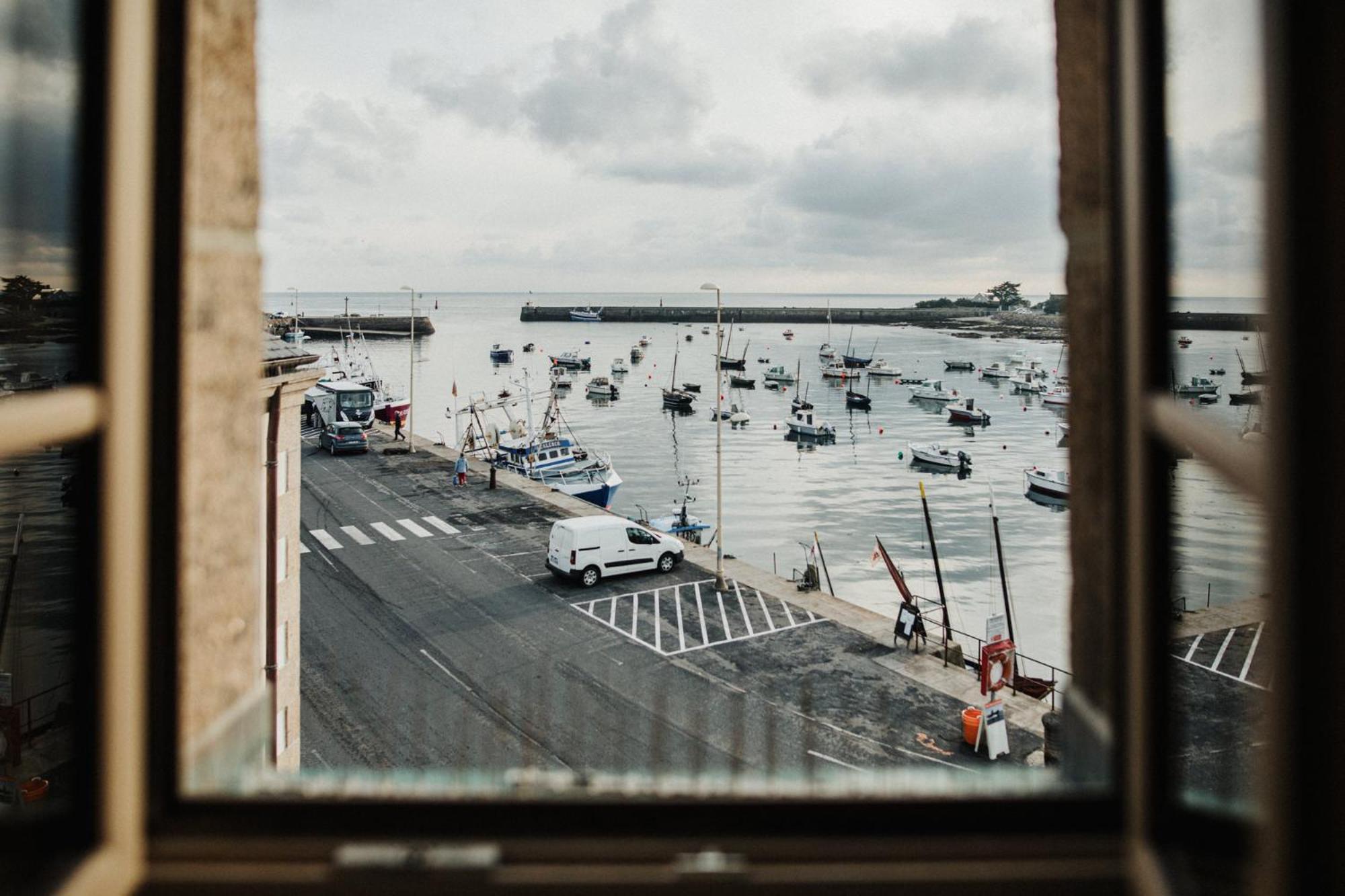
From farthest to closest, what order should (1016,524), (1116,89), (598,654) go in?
(1016,524)
(598,654)
(1116,89)

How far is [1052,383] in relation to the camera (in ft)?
193

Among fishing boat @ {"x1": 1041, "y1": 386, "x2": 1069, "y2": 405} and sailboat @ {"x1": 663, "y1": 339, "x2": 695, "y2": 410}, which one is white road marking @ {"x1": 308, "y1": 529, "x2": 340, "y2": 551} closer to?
sailboat @ {"x1": 663, "y1": 339, "x2": 695, "y2": 410}

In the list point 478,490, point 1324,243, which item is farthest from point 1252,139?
point 478,490

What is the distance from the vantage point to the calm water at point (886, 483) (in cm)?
143

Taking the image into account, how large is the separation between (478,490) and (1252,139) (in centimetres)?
2513

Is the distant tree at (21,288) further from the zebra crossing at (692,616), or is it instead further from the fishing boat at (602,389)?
the fishing boat at (602,389)

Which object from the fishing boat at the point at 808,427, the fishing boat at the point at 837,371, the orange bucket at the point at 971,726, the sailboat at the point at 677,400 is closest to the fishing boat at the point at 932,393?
the fishing boat at the point at 837,371

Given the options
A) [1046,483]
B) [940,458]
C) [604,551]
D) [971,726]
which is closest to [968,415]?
[940,458]

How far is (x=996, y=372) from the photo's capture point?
65.7m

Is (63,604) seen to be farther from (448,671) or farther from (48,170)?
(448,671)

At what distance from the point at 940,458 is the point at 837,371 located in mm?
30968

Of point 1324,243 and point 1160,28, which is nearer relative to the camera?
point 1324,243

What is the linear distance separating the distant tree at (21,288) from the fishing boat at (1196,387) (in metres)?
1.70

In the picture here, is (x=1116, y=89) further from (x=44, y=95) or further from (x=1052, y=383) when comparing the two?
(x=1052, y=383)
